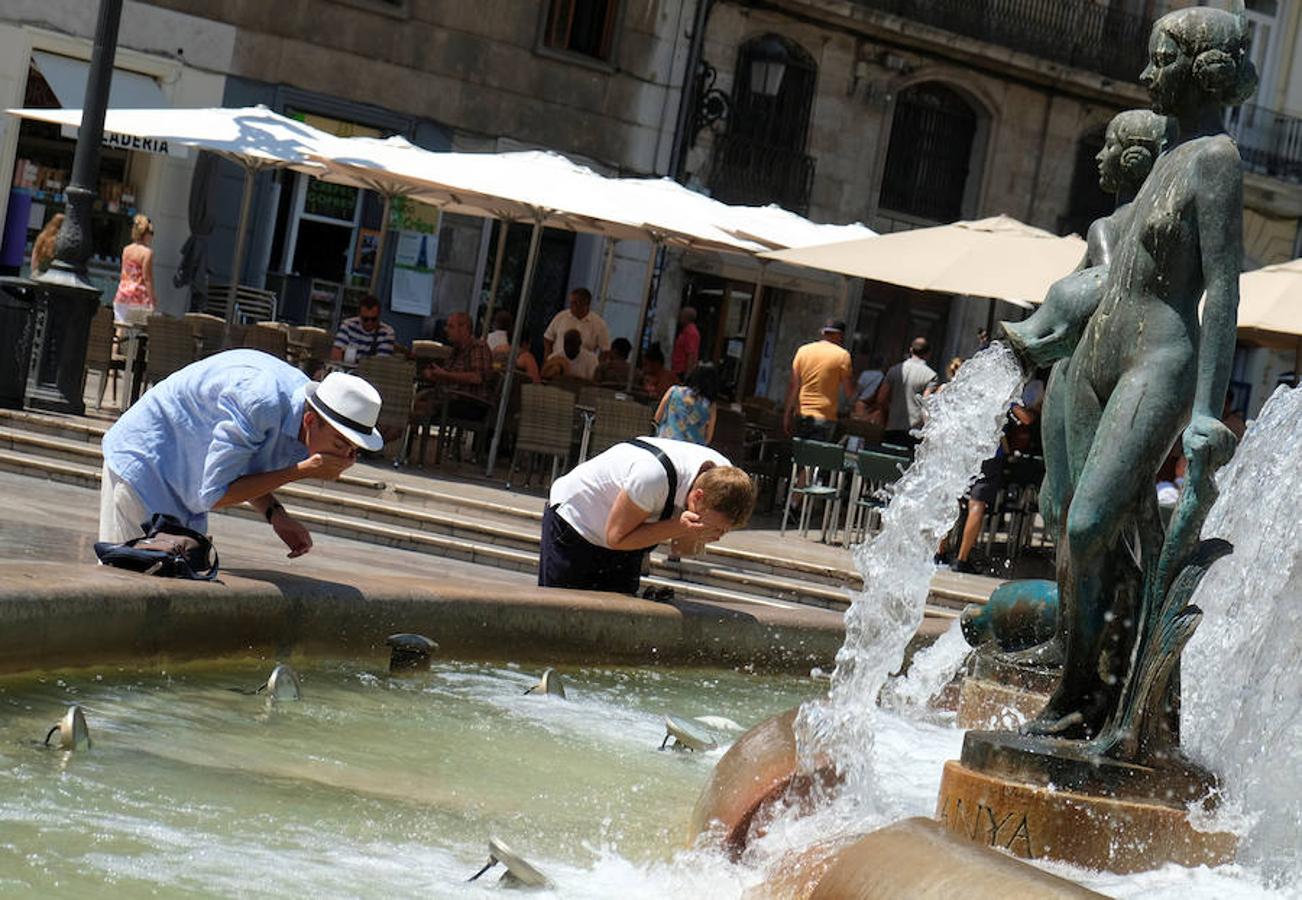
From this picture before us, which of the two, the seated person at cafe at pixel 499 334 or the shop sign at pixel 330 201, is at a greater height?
the shop sign at pixel 330 201

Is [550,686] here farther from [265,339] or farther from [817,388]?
[817,388]

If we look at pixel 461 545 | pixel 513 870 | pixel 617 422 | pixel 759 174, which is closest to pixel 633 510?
pixel 513 870

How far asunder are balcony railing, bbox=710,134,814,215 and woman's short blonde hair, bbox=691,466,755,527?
852 inches

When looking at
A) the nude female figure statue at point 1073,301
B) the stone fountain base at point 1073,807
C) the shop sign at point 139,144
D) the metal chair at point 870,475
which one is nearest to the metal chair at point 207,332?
the metal chair at point 870,475

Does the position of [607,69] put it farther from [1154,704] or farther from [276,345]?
[1154,704]

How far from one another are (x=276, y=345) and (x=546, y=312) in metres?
11.2

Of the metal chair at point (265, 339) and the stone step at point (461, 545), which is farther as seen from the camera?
the metal chair at point (265, 339)

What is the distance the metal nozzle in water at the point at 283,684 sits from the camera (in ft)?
21.4

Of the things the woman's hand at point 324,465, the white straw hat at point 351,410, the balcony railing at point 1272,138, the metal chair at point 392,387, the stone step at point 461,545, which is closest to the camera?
the white straw hat at point 351,410

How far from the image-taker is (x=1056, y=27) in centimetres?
3250

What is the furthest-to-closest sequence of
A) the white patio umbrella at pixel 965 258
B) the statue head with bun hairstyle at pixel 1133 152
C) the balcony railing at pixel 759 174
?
the balcony railing at pixel 759 174 → the white patio umbrella at pixel 965 258 → the statue head with bun hairstyle at pixel 1133 152

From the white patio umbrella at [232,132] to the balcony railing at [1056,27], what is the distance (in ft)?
47.9

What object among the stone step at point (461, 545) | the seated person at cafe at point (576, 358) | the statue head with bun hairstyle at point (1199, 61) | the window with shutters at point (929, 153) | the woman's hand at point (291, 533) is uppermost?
the window with shutters at point (929, 153)

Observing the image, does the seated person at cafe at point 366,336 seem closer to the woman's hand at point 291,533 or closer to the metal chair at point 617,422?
the metal chair at point 617,422
